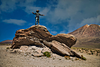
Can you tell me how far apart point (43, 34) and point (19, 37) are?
4737mm

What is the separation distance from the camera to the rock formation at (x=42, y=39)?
47.5ft

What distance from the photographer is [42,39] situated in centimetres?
1579

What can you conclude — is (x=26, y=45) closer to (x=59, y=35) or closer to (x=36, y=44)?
(x=36, y=44)

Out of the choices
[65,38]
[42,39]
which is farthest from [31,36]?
[65,38]

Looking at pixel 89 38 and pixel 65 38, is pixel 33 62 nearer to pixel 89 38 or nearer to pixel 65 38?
pixel 65 38

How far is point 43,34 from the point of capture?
615 inches

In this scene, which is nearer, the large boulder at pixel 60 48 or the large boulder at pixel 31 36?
the large boulder at pixel 60 48

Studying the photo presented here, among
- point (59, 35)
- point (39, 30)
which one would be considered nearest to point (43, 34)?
point (39, 30)

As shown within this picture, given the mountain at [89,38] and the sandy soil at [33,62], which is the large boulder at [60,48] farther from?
the mountain at [89,38]

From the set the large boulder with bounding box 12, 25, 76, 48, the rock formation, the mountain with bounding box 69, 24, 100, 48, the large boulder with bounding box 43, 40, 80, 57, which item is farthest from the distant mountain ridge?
the large boulder with bounding box 43, 40, 80, 57

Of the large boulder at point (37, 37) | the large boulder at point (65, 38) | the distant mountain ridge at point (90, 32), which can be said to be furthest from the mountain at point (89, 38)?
the large boulder at point (37, 37)

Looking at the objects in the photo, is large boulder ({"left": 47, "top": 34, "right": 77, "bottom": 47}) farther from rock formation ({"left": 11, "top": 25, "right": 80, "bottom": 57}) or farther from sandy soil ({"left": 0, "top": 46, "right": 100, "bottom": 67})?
sandy soil ({"left": 0, "top": 46, "right": 100, "bottom": 67})

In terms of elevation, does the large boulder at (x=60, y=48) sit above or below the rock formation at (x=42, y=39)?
below

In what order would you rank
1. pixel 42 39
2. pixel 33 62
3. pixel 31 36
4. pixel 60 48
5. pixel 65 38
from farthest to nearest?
pixel 42 39 < pixel 31 36 < pixel 65 38 < pixel 60 48 < pixel 33 62
